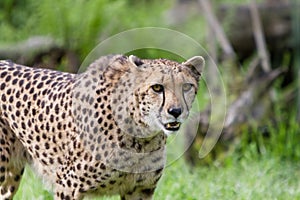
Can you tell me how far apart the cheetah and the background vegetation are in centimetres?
77

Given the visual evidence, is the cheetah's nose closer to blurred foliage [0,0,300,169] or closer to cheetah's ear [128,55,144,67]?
cheetah's ear [128,55,144,67]

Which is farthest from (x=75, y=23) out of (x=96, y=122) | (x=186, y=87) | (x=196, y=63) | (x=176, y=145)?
(x=186, y=87)

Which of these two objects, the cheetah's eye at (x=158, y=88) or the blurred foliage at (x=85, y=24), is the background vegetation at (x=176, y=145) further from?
the cheetah's eye at (x=158, y=88)

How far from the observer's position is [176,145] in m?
6.73

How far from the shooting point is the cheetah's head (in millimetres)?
4438

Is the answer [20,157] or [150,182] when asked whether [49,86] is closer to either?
[20,157]

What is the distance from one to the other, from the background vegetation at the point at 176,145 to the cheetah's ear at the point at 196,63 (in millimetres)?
1355

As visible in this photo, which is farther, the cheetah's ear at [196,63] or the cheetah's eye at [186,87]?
the cheetah's ear at [196,63]

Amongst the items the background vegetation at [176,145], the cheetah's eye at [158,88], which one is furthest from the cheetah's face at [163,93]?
the background vegetation at [176,145]

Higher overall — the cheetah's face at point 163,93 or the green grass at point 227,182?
the cheetah's face at point 163,93

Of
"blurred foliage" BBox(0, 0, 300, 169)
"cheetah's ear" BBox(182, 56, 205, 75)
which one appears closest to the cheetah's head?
"cheetah's ear" BBox(182, 56, 205, 75)

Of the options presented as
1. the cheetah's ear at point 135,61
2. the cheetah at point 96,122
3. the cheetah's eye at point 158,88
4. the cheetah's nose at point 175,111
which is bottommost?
the cheetah at point 96,122

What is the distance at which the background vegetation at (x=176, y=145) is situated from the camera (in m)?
6.25

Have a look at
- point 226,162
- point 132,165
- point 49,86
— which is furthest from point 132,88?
point 226,162
